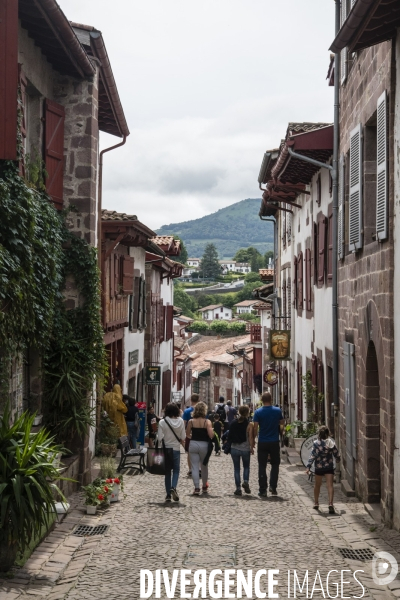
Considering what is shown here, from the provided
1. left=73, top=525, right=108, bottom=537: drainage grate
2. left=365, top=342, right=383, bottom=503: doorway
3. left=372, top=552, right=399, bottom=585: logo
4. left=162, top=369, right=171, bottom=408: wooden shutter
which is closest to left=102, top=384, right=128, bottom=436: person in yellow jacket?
left=365, top=342, right=383, bottom=503: doorway

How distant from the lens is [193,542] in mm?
9250

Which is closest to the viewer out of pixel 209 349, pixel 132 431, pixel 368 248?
pixel 368 248

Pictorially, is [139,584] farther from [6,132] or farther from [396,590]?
[6,132]

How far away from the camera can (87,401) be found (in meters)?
13.4

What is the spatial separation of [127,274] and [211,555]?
A: 47.7 feet

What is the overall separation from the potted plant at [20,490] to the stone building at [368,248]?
12.8ft

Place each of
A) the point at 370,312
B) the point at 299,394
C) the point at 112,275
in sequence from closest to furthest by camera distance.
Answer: the point at 370,312
the point at 112,275
the point at 299,394

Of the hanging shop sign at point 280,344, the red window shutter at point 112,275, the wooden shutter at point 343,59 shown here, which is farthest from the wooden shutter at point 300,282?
the wooden shutter at point 343,59

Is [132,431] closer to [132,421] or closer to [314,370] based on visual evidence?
[132,421]

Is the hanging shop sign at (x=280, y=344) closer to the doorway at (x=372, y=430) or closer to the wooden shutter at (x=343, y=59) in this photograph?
the wooden shutter at (x=343, y=59)

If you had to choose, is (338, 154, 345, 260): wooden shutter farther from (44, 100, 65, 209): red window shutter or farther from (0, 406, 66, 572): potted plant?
(0, 406, 66, 572): potted plant

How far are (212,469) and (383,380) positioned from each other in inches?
303

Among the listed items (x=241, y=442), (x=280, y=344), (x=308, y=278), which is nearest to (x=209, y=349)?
(x=280, y=344)

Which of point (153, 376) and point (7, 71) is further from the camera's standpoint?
point (153, 376)
